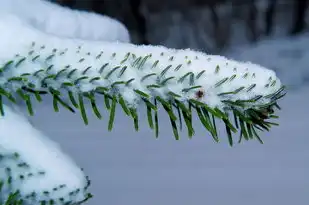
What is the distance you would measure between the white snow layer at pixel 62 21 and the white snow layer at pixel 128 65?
0.11 feet

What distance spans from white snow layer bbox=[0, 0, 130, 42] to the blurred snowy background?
0.85 meters

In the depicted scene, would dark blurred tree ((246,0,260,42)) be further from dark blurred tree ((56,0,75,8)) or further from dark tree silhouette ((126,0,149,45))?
dark blurred tree ((56,0,75,8))

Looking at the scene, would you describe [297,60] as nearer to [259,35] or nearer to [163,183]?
[259,35]

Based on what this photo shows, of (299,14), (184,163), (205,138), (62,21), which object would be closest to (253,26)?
(299,14)

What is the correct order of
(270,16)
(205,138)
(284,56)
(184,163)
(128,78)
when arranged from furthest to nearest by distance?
(270,16), (284,56), (205,138), (184,163), (128,78)

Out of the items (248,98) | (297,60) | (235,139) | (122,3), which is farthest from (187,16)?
(248,98)

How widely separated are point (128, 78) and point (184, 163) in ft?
3.75

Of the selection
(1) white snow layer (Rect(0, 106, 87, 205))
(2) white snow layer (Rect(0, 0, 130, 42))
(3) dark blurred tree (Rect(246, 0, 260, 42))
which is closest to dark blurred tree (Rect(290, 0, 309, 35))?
(3) dark blurred tree (Rect(246, 0, 260, 42))

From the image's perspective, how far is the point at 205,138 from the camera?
161 centimetres

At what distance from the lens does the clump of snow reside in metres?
2.02

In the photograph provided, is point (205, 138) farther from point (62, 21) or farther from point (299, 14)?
point (62, 21)

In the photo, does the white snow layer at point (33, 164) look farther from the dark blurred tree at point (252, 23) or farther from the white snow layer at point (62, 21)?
the dark blurred tree at point (252, 23)

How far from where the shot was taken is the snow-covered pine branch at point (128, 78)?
349mm

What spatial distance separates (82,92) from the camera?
14.0 inches
